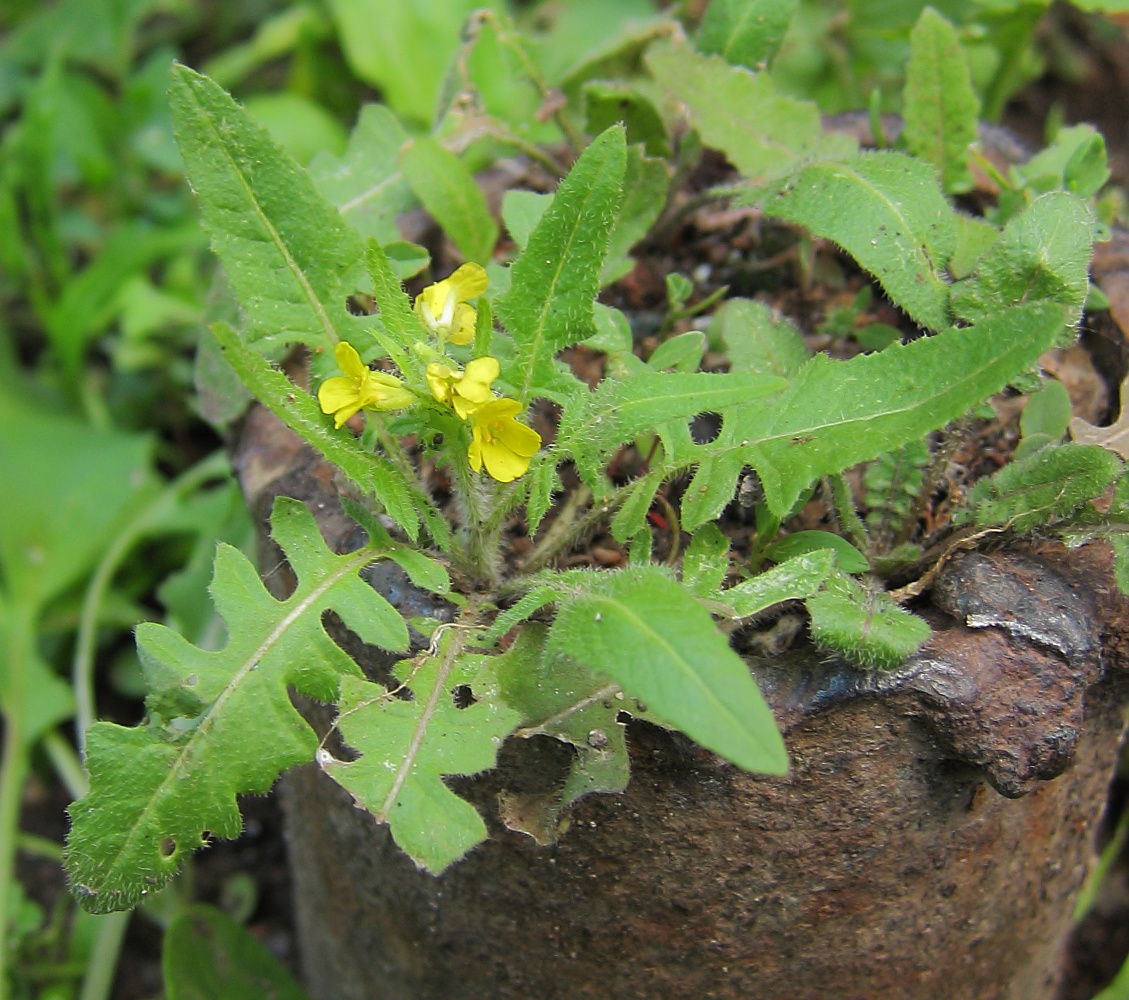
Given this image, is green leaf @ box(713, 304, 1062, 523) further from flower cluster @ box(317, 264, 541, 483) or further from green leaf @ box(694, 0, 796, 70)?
green leaf @ box(694, 0, 796, 70)

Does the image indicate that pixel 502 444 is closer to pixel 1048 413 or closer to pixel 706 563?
pixel 706 563

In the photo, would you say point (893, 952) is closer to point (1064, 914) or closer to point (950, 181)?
point (1064, 914)

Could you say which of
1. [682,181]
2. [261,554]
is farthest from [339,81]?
[261,554]

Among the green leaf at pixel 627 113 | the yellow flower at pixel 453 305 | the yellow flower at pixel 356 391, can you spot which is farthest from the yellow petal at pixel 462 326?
the green leaf at pixel 627 113

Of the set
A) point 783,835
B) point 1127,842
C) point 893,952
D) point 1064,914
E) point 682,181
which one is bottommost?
point 1127,842

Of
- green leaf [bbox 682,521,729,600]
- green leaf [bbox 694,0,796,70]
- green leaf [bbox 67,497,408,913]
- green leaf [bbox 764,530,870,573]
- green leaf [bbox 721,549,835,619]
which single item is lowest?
green leaf [bbox 67,497,408,913]

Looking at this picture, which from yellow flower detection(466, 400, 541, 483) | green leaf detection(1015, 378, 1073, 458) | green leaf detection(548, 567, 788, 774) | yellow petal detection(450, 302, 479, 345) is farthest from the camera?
green leaf detection(1015, 378, 1073, 458)

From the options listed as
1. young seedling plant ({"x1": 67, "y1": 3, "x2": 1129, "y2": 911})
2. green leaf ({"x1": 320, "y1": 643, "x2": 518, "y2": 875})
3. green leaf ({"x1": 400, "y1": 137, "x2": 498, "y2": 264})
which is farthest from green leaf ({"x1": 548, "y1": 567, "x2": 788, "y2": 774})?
green leaf ({"x1": 400, "y1": 137, "x2": 498, "y2": 264})
